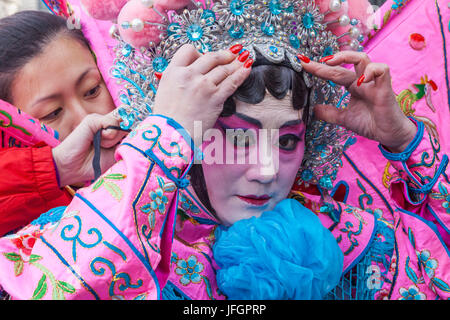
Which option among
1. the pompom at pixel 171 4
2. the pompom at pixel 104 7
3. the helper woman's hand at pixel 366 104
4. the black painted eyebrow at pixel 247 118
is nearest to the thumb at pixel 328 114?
the helper woman's hand at pixel 366 104

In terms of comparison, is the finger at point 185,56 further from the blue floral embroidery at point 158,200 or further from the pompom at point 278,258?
the pompom at point 278,258

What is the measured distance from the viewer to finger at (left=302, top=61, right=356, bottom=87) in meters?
1.35

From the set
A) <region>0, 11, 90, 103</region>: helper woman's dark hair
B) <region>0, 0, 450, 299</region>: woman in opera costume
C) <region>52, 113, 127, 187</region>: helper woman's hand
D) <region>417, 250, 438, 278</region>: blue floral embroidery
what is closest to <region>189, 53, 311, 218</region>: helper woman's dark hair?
<region>0, 0, 450, 299</region>: woman in opera costume

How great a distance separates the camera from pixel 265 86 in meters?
1.31

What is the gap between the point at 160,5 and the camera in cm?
130

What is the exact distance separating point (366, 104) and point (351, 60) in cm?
18

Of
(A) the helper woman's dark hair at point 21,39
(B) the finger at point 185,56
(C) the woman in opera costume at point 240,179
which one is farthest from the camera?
(A) the helper woman's dark hair at point 21,39

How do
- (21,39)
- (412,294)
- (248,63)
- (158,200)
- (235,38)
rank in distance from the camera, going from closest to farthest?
(158,200) → (248,63) → (235,38) → (412,294) → (21,39)

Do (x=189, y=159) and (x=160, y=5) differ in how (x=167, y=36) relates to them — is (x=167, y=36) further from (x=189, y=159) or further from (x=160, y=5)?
(x=189, y=159)

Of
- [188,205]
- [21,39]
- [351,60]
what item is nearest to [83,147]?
[188,205]

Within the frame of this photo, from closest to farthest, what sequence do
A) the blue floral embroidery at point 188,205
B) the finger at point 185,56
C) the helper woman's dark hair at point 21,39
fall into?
the finger at point 185,56
the blue floral embroidery at point 188,205
the helper woman's dark hair at point 21,39

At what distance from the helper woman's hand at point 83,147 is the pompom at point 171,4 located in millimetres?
388

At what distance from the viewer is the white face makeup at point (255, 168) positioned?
1.30m

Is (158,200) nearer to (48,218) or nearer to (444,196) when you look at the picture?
(48,218)
